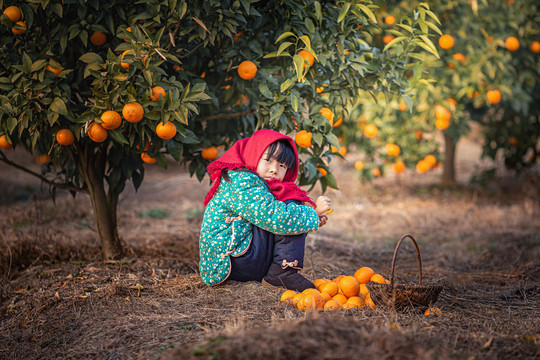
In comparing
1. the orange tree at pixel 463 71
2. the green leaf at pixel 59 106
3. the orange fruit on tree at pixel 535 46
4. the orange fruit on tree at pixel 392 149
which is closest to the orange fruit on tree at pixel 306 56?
the green leaf at pixel 59 106

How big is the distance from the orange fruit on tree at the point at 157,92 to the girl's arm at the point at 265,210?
1.84 feet

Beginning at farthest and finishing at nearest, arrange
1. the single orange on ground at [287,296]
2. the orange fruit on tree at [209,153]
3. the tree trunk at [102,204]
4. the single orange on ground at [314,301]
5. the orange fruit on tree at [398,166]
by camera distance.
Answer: the orange fruit on tree at [398,166] < the tree trunk at [102,204] < the orange fruit on tree at [209,153] < the single orange on ground at [287,296] < the single orange on ground at [314,301]

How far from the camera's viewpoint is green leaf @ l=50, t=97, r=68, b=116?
2428 millimetres

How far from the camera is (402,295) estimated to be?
2168mm

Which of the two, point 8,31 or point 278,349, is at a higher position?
point 8,31

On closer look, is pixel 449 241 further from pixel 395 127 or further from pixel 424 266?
pixel 395 127

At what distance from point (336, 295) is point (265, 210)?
545mm

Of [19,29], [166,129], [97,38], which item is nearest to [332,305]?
[166,129]

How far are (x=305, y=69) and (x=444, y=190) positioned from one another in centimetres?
454

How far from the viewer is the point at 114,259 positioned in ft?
10.8

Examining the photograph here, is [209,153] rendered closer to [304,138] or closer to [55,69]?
[304,138]

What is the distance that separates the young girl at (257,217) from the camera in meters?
2.37

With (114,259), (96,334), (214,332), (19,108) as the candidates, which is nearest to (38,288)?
(114,259)

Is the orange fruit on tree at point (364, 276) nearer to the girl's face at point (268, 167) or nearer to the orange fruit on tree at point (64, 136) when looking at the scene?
the girl's face at point (268, 167)
